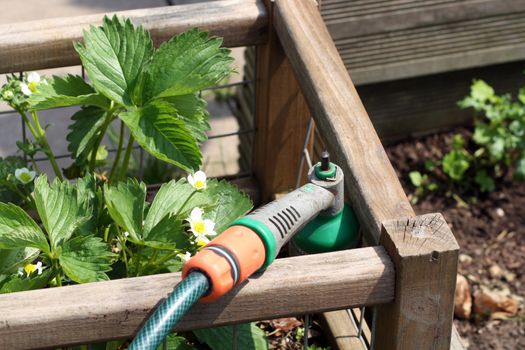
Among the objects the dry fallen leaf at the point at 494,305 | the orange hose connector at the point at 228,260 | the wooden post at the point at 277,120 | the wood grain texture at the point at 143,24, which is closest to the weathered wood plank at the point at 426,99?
the dry fallen leaf at the point at 494,305

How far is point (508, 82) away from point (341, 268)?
268cm

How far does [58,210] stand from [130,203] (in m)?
0.14

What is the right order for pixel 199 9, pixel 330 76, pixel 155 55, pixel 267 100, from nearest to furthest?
pixel 155 55 → pixel 330 76 → pixel 199 9 → pixel 267 100

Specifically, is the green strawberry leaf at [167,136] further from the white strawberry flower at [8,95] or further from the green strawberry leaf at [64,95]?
the white strawberry flower at [8,95]

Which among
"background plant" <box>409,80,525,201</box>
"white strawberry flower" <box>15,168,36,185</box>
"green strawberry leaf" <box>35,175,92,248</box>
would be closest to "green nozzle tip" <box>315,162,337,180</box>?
"green strawberry leaf" <box>35,175,92,248</box>

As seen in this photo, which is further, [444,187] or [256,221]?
[444,187]

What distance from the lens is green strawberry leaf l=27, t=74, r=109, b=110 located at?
2.00m

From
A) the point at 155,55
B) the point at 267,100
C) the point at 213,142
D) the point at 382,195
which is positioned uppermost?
the point at 155,55

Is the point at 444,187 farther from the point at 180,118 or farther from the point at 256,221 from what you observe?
the point at 256,221

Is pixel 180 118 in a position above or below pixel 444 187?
above

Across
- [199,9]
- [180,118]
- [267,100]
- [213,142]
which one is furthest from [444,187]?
[180,118]

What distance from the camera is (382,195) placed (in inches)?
72.9

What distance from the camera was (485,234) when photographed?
3.76m

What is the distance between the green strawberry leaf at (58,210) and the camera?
1.86 meters
